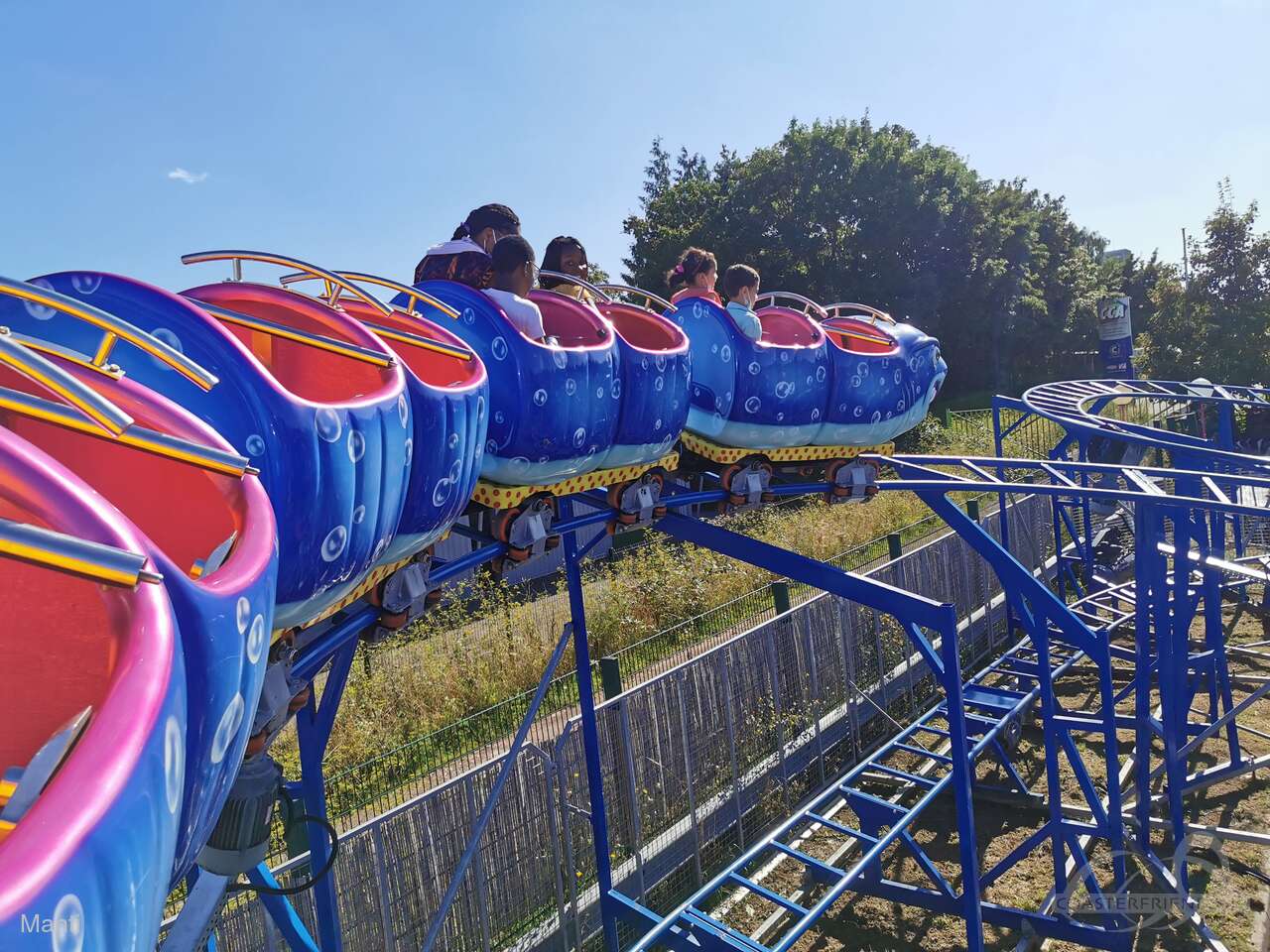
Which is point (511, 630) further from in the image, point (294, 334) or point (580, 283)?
point (294, 334)

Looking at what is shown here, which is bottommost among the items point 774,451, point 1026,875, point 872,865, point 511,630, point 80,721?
point 1026,875

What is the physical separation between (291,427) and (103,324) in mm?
405

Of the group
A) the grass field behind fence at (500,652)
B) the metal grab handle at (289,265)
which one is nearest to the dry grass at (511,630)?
the grass field behind fence at (500,652)

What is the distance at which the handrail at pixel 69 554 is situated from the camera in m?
0.78

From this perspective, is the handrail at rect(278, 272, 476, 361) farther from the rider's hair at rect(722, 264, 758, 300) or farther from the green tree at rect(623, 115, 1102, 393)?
the green tree at rect(623, 115, 1102, 393)

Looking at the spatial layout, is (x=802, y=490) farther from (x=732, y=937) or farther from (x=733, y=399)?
(x=732, y=937)

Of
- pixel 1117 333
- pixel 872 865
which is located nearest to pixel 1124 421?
pixel 872 865

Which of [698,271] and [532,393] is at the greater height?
[698,271]

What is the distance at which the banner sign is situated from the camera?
2584cm

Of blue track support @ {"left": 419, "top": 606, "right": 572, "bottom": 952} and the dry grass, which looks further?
the dry grass

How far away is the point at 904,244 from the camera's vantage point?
2570cm

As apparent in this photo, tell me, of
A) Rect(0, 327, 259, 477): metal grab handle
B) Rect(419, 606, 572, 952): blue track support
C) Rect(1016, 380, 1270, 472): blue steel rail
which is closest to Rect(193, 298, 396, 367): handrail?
Rect(0, 327, 259, 477): metal grab handle

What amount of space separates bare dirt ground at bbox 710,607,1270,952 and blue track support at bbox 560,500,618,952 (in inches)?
39.5

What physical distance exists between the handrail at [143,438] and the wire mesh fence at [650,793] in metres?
2.85
